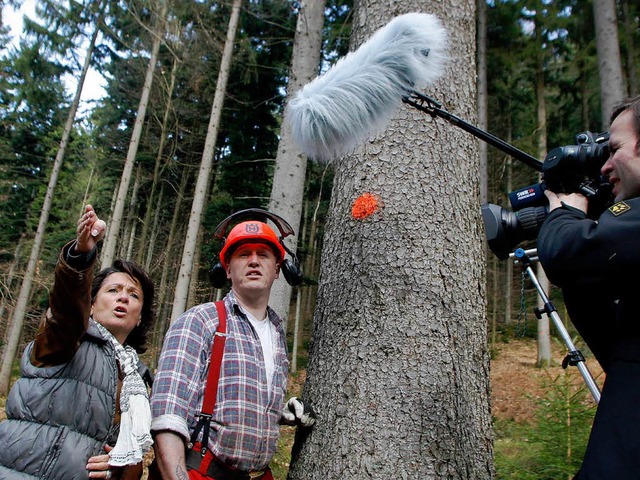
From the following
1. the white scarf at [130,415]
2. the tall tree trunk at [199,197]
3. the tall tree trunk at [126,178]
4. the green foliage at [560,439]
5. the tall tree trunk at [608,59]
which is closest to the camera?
the white scarf at [130,415]

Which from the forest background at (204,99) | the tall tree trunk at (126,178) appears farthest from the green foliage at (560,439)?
the tall tree trunk at (126,178)

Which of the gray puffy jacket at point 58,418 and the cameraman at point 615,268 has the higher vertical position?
the cameraman at point 615,268

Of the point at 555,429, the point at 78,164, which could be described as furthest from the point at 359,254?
the point at 78,164

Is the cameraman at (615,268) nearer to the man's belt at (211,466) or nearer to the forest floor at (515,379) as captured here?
the man's belt at (211,466)

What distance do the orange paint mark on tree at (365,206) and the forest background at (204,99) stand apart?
9.14 m

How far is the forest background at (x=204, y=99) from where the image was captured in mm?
14000

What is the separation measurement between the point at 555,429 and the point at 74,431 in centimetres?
391

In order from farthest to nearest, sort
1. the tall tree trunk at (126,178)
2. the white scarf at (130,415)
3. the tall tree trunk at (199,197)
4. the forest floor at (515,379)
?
the tall tree trunk at (126,178)
the tall tree trunk at (199,197)
the forest floor at (515,379)
the white scarf at (130,415)

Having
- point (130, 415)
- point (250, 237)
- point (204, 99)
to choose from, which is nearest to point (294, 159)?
point (250, 237)

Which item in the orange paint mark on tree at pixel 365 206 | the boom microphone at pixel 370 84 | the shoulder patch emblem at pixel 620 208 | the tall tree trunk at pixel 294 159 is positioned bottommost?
the shoulder patch emblem at pixel 620 208

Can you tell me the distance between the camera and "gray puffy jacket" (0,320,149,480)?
2.06 m

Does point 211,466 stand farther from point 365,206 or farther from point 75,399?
point 365,206

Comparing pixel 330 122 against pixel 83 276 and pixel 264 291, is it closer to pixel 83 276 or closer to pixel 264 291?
pixel 264 291

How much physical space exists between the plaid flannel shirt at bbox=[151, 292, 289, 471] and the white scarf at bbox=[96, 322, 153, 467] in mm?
258
